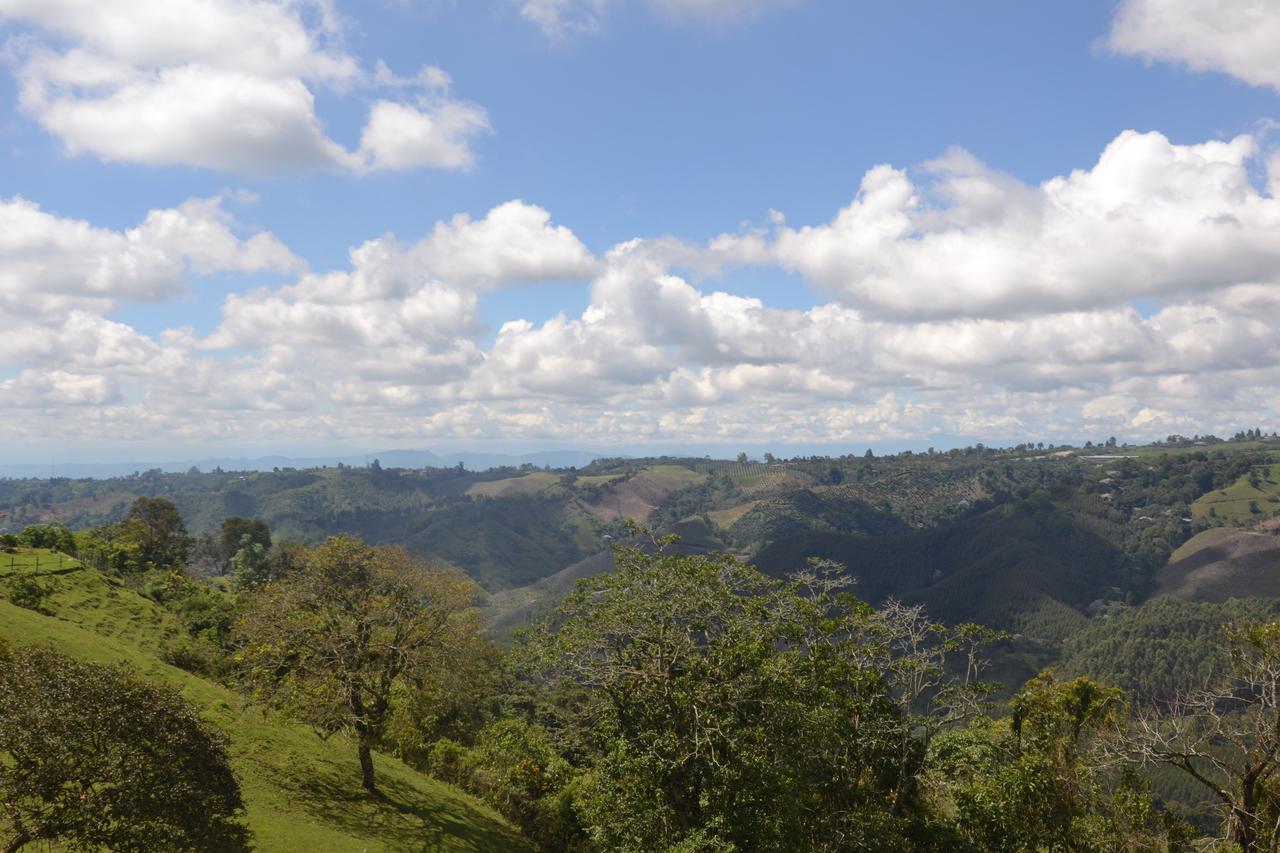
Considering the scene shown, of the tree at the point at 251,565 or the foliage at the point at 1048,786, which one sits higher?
the foliage at the point at 1048,786

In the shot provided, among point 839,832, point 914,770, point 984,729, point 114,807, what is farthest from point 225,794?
point 984,729

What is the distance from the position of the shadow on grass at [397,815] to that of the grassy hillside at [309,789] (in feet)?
0.14

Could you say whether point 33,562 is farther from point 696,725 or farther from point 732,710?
point 732,710

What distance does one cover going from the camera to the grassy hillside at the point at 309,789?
24.9 m

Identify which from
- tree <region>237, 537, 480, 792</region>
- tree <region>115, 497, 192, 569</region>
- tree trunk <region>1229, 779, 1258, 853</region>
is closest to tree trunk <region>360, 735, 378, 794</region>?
tree <region>237, 537, 480, 792</region>

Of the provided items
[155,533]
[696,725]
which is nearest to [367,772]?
[696,725]

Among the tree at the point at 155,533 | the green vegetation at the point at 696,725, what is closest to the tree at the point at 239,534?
the tree at the point at 155,533

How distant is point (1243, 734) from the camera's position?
72.4ft

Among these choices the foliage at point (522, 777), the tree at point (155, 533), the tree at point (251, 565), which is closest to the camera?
the foliage at point (522, 777)

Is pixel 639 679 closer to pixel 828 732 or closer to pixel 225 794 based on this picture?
pixel 828 732

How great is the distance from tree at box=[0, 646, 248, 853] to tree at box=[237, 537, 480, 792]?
10838 millimetres

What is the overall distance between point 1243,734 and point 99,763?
1254 inches

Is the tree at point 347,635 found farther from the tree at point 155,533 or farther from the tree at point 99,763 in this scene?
the tree at point 155,533

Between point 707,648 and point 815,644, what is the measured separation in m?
4.27
